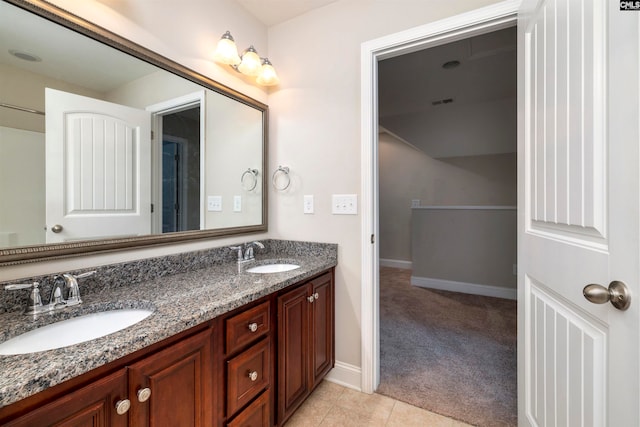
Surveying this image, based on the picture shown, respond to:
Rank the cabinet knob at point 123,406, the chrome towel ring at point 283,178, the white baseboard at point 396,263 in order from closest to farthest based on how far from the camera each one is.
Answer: the cabinet knob at point 123,406 < the chrome towel ring at point 283,178 < the white baseboard at point 396,263

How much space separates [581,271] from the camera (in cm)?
79

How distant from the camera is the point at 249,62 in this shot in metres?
1.68

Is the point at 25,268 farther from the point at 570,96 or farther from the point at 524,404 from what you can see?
the point at 524,404

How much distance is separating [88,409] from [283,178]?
152 centimetres

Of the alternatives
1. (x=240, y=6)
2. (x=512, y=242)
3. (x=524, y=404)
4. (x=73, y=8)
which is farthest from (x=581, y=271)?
(x=512, y=242)

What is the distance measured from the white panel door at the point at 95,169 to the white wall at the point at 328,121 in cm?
88

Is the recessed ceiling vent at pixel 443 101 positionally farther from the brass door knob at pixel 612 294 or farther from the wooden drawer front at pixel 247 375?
the wooden drawer front at pixel 247 375

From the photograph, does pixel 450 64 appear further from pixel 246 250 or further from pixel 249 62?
pixel 246 250

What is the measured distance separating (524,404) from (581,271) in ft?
2.60

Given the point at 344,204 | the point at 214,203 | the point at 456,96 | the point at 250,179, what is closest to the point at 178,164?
the point at 214,203

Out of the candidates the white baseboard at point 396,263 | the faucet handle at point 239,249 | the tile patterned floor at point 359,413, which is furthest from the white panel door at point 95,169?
the white baseboard at point 396,263

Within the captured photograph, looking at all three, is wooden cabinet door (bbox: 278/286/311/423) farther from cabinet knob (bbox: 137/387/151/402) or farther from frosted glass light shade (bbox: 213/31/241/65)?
frosted glass light shade (bbox: 213/31/241/65)

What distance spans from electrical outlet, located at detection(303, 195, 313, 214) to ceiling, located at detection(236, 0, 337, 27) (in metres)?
1.25

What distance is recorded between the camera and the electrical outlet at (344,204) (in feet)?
5.51
